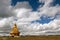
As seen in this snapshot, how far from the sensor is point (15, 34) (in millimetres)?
57312

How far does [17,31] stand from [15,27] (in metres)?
1.38

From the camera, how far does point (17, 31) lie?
58031 mm

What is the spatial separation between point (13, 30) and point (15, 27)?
114 centimetres

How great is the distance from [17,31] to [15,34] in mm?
1256

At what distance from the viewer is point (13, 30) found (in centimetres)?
5775

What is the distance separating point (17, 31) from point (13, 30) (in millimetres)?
1276

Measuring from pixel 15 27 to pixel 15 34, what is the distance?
2242 mm

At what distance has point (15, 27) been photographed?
58.1 meters
